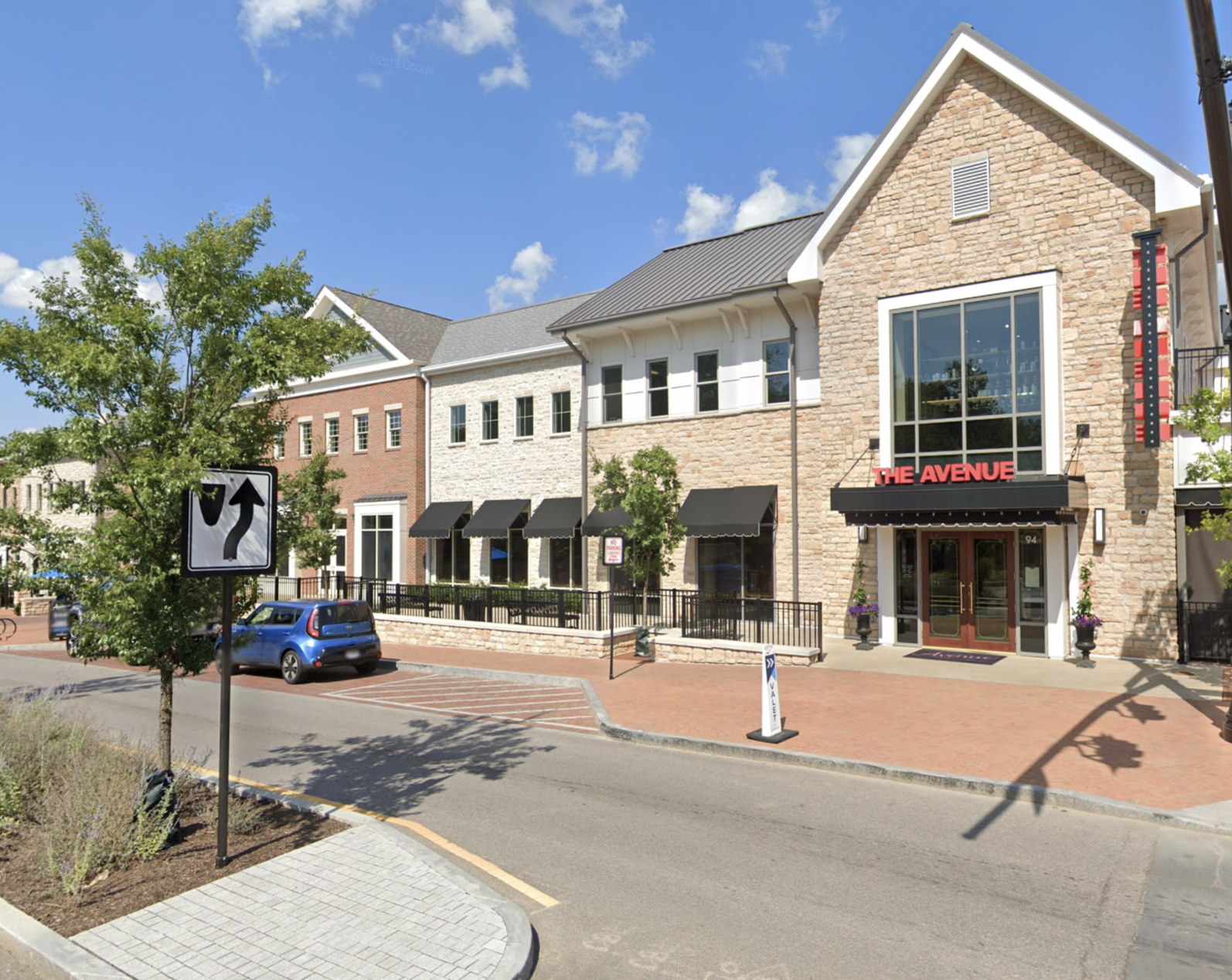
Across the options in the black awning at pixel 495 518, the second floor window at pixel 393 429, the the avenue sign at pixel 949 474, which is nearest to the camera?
the the avenue sign at pixel 949 474

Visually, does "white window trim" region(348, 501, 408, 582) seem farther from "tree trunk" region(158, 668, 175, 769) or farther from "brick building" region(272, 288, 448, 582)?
"tree trunk" region(158, 668, 175, 769)

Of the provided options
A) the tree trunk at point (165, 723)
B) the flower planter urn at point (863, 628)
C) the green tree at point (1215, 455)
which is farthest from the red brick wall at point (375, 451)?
the green tree at point (1215, 455)

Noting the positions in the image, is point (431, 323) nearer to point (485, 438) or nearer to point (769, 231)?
point (485, 438)

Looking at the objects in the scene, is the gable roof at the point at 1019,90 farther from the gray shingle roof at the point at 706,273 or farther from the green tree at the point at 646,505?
the green tree at the point at 646,505

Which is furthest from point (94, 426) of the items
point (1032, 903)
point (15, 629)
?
point (15, 629)

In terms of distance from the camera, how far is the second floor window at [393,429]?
99.9 ft

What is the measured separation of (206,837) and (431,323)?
1157 inches

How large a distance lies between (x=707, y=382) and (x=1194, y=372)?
12.0 meters

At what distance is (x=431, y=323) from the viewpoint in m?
34.2

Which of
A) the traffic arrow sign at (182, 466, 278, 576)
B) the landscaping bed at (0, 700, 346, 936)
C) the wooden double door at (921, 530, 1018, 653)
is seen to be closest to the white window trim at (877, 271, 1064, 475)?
the wooden double door at (921, 530, 1018, 653)

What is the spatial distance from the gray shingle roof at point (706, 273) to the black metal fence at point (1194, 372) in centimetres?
944

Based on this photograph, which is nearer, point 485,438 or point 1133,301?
point 1133,301

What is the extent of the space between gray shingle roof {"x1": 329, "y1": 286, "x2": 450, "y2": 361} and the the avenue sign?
1860cm

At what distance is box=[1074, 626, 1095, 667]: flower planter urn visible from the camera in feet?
52.0
